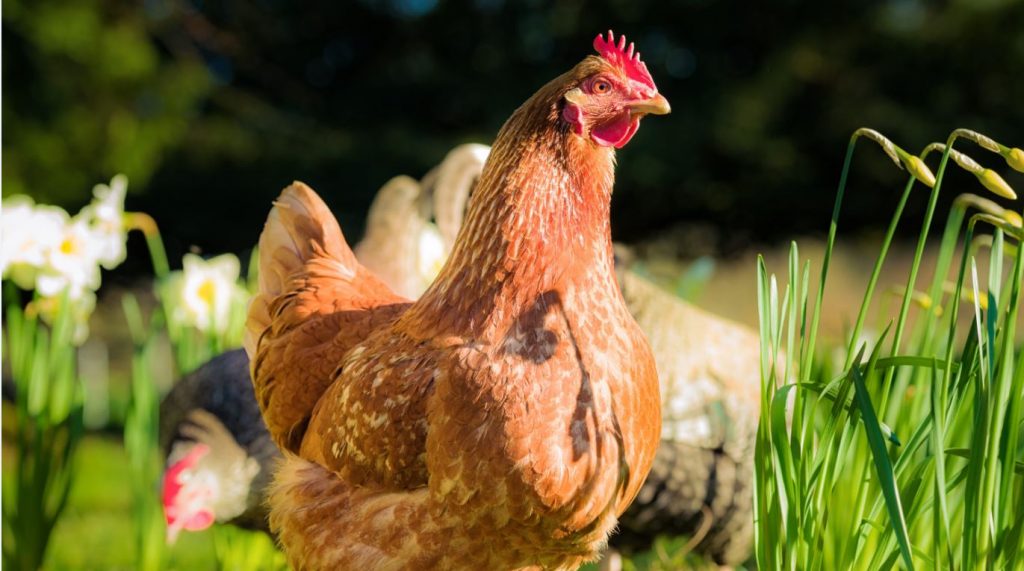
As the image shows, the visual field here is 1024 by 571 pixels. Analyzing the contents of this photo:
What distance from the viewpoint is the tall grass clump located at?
142 cm

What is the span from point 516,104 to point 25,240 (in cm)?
527

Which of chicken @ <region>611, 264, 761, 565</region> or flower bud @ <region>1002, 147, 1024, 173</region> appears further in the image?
chicken @ <region>611, 264, 761, 565</region>

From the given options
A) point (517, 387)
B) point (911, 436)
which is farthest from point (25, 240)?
point (911, 436)

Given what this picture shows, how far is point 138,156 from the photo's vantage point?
8.00 m

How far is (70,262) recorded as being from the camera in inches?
120

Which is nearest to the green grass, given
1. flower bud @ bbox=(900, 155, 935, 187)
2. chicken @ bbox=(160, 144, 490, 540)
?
chicken @ bbox=(160, 144, 490, 540)

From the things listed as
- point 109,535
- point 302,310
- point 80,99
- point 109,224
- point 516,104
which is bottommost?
point 109,535

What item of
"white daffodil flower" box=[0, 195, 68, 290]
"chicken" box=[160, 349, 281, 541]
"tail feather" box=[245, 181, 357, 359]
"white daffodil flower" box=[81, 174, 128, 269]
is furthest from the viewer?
"white daffodil flower" box=[81, 174, 128, 269]

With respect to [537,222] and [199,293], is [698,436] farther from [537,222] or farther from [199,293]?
[199,293]

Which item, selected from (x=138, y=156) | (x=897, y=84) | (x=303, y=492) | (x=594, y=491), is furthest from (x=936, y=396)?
(x=138, y=156)

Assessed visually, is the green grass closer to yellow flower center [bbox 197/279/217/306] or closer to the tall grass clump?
yellow flower center [bbox 197/279/217/306]

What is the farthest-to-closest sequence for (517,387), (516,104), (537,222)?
(516,104) < (537,222) < (517,387)

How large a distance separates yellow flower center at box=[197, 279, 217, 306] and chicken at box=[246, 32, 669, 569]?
1.57 metres

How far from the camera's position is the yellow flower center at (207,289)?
11.1ft
